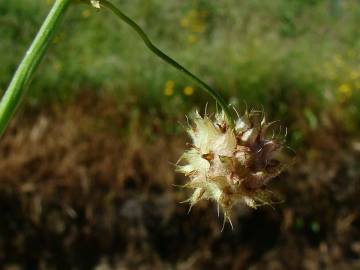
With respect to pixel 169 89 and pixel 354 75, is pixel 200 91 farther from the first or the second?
pixel 354 75

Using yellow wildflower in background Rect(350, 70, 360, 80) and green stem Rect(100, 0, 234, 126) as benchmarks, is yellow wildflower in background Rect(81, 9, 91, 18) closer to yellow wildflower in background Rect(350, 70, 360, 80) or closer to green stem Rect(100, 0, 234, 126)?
yellow wildflower in background Rect(350, 70, 360, 80)

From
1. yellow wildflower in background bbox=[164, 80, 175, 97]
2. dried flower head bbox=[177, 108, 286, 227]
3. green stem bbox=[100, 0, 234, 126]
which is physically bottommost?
dried flower head bbox=[177, 108, 286, 227]

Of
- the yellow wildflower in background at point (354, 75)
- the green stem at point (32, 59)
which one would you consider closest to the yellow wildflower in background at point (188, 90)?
the yellow wildflower in background at point (354, 75)

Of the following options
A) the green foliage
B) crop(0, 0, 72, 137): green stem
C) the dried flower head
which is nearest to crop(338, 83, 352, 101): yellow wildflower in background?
the green foliage

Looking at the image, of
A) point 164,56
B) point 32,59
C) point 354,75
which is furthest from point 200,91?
point 32,59

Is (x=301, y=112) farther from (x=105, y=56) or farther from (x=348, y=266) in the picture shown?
(x=105, y=56)

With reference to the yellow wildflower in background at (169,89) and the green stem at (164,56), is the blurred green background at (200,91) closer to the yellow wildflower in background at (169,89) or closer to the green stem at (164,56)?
the yellow wildflower in background at (169,89)
